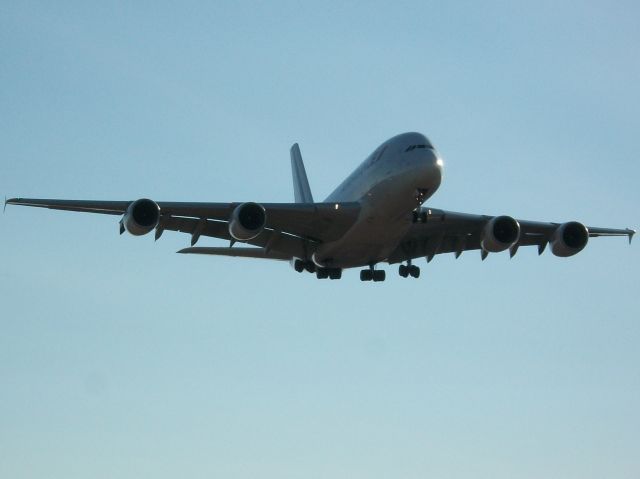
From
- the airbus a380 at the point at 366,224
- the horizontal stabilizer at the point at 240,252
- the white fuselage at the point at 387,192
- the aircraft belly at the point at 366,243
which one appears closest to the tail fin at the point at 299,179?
the horizontal stabilizer at the point at 240,252

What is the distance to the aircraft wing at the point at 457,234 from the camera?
47.4 metres

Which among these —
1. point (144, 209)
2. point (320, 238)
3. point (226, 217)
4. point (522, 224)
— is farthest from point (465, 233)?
point (144, 209)

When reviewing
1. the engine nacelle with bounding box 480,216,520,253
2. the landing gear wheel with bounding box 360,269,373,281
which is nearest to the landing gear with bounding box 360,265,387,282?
the landing gear wheel with bounding box 360,269,373,281

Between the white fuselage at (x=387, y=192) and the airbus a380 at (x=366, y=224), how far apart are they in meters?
0.03

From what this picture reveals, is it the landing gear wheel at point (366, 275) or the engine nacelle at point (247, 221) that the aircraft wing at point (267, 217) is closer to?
the engine nacelle at point (247, 221)

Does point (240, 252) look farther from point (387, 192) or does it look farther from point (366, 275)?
point (387, 192)

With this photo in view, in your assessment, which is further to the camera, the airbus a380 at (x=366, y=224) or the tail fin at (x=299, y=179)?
the tail fin at (x=299, y=179)

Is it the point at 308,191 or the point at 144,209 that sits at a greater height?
the point at 308,191

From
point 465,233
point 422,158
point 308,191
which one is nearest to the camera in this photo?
point 422,158

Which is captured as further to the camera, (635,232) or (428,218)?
(635,232)

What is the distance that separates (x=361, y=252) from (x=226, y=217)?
5.00 meters

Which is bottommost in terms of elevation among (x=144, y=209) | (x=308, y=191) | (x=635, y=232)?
(x=144, y=209)

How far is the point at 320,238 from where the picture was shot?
155ft

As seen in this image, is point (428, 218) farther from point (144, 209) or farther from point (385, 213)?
point (144, 209)
